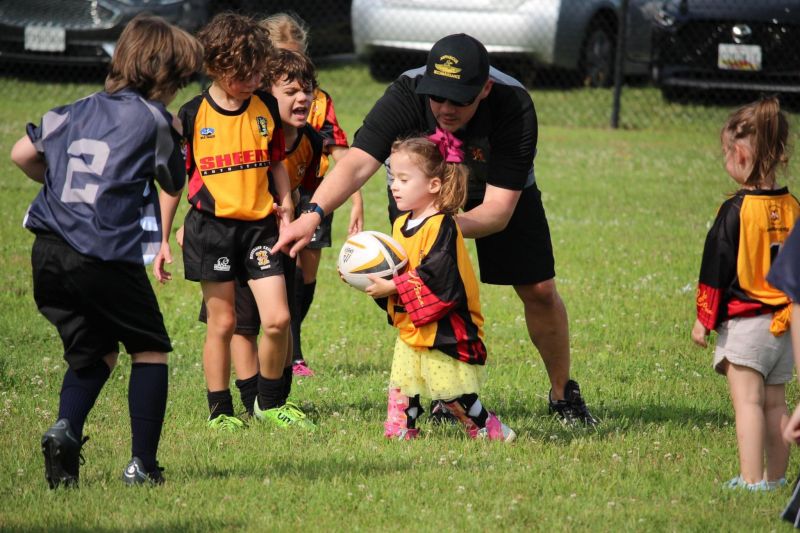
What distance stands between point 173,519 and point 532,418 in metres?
2.30

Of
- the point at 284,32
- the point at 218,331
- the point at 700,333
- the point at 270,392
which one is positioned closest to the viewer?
the point at 700,333

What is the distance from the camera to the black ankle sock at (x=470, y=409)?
5199mm

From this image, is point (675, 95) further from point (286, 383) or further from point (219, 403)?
point (219, 403)

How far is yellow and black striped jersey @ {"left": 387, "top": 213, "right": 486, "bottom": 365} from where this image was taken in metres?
4.98

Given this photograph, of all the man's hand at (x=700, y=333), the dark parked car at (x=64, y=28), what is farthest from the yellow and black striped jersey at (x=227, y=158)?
the dark parked car at (x=64, y=28)

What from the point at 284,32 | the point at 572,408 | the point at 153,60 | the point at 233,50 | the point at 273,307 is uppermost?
the point at 153,60

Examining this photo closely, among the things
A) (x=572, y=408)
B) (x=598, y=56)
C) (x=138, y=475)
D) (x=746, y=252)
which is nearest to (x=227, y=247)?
(x=138, y=475)

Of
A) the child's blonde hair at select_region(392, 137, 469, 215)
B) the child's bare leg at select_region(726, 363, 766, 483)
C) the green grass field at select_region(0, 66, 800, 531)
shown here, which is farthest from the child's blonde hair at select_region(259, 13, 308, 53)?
the child's bare leg at select_region(726, 363, 766, 483)

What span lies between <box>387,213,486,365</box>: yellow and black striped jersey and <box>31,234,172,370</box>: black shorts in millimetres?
1149

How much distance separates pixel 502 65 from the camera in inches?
683

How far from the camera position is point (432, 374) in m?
5.10

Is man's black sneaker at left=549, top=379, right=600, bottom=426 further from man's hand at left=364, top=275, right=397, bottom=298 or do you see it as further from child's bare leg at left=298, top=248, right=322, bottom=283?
child's bare leg at left=298, top=248, right=322, bottom=283

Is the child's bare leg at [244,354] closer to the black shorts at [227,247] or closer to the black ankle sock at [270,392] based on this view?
the black ankle sock at [270,392]

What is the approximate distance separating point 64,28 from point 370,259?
1164 centimetres
